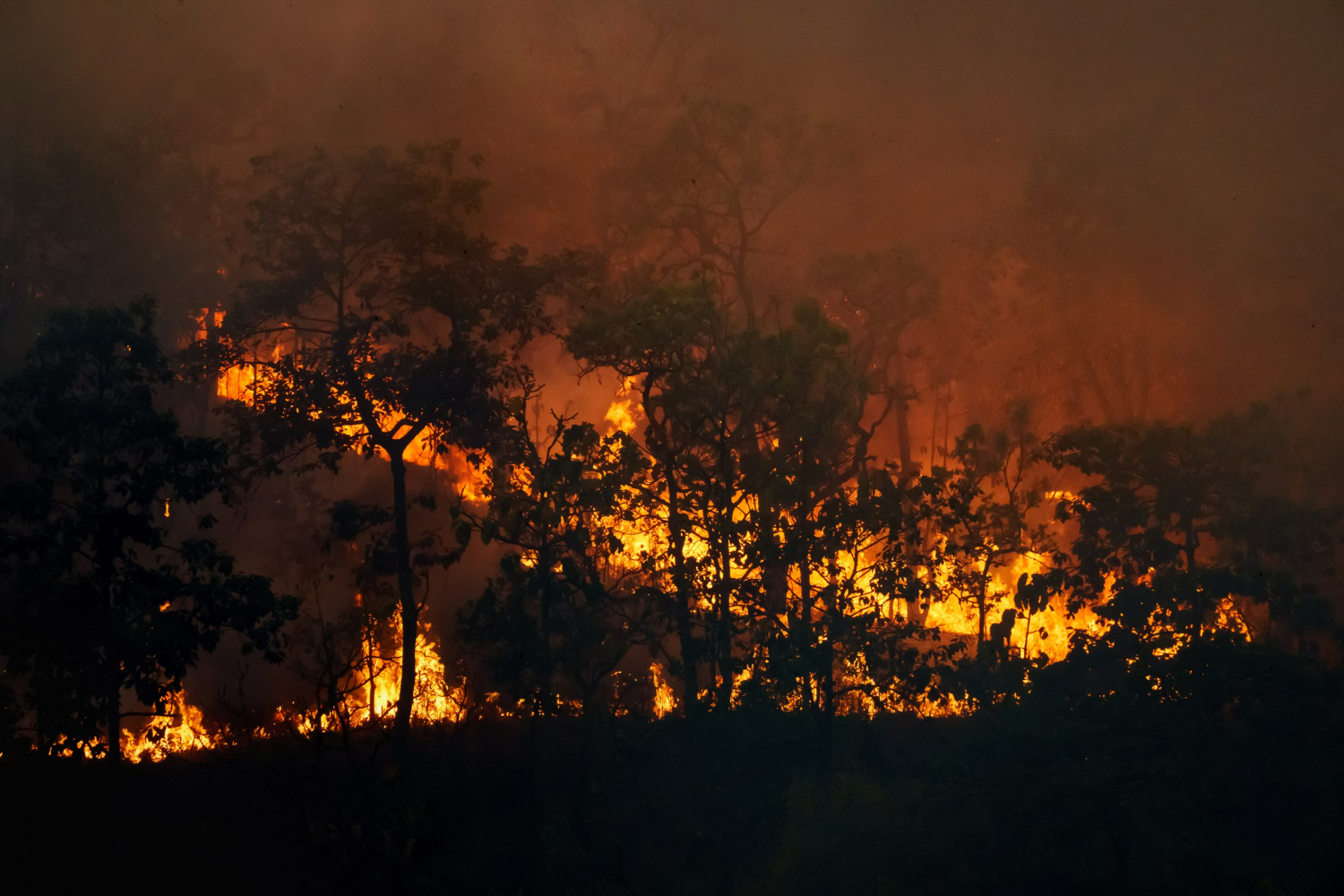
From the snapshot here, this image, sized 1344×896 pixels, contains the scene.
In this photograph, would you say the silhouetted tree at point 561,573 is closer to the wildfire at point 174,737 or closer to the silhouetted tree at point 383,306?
the silhouetted tree at point 383,306

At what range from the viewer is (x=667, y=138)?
3403 centimetres

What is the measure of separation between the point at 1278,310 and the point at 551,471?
32587mm

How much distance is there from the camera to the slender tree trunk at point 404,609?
2372cm

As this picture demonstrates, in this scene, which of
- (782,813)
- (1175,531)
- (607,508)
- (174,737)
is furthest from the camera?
(174,737)

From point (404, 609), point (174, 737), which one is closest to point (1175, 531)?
point (404, 609)

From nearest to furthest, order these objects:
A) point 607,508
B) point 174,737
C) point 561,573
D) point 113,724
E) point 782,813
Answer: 1. point 113,724
2. point 607,508
3. point 782,813
4. point 561,573
5. point 174,737

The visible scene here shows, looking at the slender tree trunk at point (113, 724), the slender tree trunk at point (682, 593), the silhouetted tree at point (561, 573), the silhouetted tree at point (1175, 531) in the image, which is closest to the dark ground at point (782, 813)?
the slender tree trunk at point (682, 593)

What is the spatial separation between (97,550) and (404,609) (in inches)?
289

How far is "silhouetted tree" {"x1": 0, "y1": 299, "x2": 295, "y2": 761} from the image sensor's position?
59.9ft

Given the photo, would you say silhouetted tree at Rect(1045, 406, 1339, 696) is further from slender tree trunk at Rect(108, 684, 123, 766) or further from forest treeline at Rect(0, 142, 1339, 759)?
slender tree trunk at Rect(108, 684, 123, 766)

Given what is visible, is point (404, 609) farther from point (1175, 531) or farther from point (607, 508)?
point (1175, 531)

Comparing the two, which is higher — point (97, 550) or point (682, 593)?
point (97, 550)

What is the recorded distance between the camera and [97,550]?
18922mm

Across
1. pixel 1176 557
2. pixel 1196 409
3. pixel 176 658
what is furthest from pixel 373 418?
pixel 1196 409
